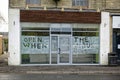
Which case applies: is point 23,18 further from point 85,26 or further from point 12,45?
point 85,26

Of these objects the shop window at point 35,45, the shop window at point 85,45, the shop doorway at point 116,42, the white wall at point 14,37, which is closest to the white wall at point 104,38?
the shop window at point 85,45

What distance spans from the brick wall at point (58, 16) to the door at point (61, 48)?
1363 millimetres

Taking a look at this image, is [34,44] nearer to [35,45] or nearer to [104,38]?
[35,45]

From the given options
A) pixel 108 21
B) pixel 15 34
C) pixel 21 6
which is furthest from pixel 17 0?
pixel 108 21

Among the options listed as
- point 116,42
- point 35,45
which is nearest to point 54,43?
point 35,45

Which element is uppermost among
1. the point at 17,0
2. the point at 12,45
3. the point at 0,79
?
the point at 17,0

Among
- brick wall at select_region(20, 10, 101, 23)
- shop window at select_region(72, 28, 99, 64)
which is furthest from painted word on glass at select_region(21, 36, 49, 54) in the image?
shop window at select_region(72, 28, 99, 64)

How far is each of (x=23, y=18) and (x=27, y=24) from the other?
2.08ft

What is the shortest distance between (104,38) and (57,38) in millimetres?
3732

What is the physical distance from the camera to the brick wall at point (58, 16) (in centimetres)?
2591

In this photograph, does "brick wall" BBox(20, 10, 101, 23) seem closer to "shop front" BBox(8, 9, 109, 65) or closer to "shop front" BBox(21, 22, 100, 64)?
"shop front" BBox(8, 9, 109, 65)

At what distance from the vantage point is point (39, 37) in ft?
86.9

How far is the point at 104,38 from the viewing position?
88.5 ft

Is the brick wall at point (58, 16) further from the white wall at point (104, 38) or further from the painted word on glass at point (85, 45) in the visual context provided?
the painted word on glass at point (85, 45)
